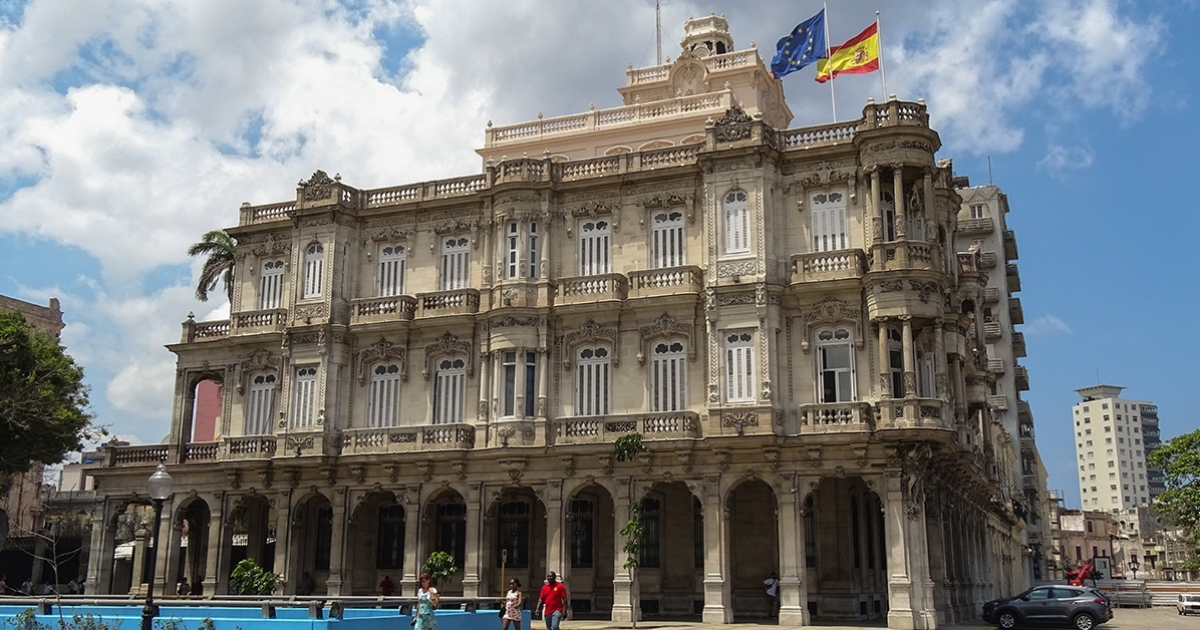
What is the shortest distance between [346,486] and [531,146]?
651 inches

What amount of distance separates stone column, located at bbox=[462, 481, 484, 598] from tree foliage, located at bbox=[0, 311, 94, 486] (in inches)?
606

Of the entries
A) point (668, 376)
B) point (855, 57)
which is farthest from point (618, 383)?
point (855, 57)

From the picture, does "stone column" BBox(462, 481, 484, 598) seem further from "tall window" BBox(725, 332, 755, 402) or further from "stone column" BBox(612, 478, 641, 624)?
"tall window" BBox(725, 332, 755, 402)

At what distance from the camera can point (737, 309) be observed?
34688 millimetres

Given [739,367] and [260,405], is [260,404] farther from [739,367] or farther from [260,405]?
[739,367]

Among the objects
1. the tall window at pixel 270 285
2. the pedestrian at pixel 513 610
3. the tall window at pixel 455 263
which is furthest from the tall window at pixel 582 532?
the tall window at pixel 270 285

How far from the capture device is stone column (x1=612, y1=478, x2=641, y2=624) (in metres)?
33.3

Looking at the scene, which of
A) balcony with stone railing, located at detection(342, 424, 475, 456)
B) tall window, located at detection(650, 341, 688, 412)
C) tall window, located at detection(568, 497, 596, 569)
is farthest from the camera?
tall window, located at detection(568, 497, 596, 569)

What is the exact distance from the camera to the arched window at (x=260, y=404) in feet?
135

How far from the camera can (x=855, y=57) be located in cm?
3709

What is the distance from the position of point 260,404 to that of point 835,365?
70.3 feet

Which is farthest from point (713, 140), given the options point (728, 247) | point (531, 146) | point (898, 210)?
point (531, 146)

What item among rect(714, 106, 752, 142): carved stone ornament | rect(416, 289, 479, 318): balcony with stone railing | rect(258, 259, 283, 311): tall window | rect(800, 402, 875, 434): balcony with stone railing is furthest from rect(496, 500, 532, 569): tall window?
rect(714, 106, 752, 142): carved stone ornament

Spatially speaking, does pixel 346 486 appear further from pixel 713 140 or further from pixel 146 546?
pixel 713 140
